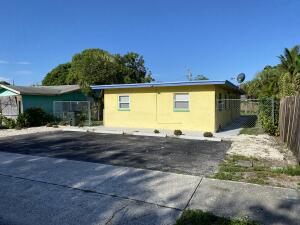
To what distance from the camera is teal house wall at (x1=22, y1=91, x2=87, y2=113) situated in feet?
61.6

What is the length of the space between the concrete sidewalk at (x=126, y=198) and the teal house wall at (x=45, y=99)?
539 inches

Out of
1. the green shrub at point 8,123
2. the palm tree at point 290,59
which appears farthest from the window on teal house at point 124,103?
the palm tree at point 290,59

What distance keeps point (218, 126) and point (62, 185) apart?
1087 cm

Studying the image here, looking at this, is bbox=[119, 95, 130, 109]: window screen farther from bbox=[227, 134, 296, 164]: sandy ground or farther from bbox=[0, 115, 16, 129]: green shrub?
bbox=[0, 115, 16, 129]: green shrub

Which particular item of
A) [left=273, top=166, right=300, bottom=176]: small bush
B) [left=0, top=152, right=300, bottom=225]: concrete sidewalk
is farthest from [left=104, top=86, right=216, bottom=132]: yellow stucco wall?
[left=0, top=152, right=300, bottom=225]: concrete sidewalk

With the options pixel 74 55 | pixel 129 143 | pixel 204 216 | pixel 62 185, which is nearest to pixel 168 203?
pixel 204 216

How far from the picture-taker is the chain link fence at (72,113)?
60.2ft

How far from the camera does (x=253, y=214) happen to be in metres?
3.96

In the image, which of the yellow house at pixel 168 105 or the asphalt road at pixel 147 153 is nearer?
the asphalt road at pixel 147 153

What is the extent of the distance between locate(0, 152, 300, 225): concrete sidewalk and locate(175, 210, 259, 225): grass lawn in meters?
0.16

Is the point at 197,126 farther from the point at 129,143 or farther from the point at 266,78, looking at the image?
the point at 266,78

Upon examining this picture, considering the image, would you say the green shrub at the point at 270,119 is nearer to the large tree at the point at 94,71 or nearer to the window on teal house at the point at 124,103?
the window on teal house at the point at 124,103

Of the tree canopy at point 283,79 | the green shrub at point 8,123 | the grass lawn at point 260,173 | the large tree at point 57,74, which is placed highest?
the large tree at point 57,74

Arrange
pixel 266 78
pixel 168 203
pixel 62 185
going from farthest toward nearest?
pixel 266 78 < pixel 62 185 < pixel 168 203
